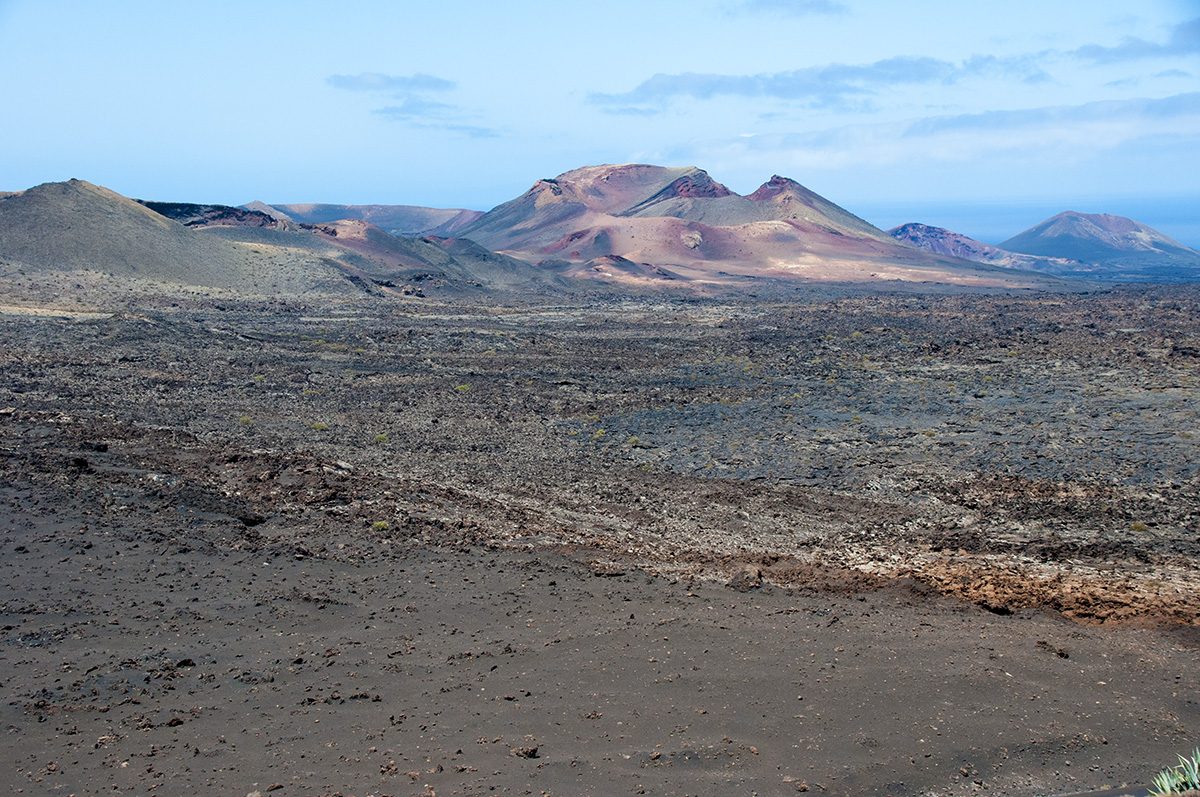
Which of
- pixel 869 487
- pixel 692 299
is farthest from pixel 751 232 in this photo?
pixel 869 487

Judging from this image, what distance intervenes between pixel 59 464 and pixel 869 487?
10886 millimetres

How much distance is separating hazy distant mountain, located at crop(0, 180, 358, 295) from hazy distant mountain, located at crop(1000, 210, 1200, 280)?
304ft

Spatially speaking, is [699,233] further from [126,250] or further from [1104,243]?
[1104,243]

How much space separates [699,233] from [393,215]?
77.9m

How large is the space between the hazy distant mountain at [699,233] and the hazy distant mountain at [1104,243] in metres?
34.6

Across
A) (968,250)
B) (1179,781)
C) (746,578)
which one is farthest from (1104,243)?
(1179,781)

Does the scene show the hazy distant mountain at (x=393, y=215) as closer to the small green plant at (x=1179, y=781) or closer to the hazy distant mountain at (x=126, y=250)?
the hazy distant mountain at (x=126, y=250)

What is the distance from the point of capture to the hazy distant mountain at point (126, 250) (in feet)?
150

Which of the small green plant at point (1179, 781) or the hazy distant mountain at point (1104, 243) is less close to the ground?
the hazy distant mountain at point (1104, 243)

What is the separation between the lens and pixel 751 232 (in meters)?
93.6

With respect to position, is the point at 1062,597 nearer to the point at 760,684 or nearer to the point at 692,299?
the point at 760,684

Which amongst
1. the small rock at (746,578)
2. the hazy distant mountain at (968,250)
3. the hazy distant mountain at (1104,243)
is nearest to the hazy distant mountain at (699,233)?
the hazy distant mountain at (968,250)

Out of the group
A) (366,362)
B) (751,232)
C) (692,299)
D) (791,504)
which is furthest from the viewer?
(751,232)

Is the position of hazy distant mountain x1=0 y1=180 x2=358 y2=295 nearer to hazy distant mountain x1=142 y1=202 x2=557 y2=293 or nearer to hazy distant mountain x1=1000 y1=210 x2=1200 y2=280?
hazy distant mountain x1=142 y1=202 x2=557 y2=293
